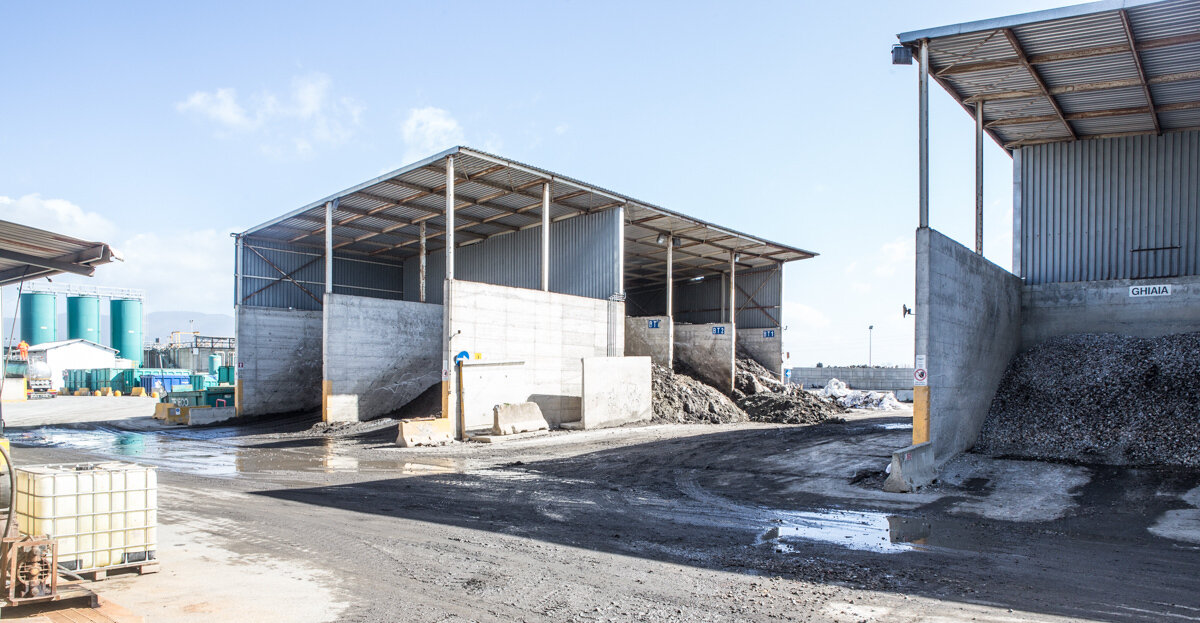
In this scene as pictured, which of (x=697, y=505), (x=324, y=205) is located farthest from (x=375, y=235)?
(x=697, y=505)

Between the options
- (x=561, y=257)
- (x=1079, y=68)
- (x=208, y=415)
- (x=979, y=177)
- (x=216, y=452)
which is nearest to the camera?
(x=1079, y=68)

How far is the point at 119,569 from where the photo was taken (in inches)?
248

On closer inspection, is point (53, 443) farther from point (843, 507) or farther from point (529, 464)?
point (843, 507)

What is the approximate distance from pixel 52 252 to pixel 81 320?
7018cm

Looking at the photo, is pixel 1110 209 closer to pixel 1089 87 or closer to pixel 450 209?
pixel 1089 87

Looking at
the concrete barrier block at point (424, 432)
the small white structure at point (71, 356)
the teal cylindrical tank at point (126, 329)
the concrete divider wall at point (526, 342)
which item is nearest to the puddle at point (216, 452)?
the concrete barrier block at point (424, 432)

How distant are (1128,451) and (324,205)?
24.6 meters

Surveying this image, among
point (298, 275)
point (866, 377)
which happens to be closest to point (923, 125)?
point (298, 275)

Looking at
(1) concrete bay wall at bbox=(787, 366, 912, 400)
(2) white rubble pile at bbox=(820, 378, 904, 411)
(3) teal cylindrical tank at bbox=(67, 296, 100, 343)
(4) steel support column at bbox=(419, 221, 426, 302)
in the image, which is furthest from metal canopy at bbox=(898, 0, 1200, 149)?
(3) teal cylindrical tank at bbox=(67, 296, 100, 343)

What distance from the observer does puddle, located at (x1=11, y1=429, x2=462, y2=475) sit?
14.7 meters

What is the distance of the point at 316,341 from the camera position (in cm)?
3048

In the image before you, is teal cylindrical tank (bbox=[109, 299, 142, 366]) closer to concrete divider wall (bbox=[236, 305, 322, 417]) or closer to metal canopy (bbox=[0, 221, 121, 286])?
concrete divider wall (bbox=[236, 305, 322, 417])

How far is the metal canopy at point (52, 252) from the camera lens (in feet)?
25.6

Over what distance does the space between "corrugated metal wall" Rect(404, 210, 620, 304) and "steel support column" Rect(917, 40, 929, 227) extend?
14.1m
